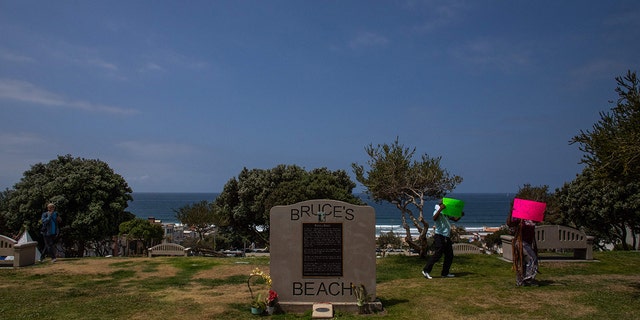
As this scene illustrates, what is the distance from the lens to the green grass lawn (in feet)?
29.6

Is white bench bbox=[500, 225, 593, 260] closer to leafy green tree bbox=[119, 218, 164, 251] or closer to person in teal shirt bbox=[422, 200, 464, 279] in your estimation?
person in teal shirt bbox=[422, 200, 464, 279]

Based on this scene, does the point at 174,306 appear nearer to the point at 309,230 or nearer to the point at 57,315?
the point at 57,315

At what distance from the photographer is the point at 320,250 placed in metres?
9.74

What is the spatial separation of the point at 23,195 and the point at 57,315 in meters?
25.1

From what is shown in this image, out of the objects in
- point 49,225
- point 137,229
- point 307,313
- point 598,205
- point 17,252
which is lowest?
point 137,229

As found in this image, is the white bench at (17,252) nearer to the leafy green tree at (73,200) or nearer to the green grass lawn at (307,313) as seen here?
the green grass lawn at (307,313)

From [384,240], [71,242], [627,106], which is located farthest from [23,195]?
[384,240]

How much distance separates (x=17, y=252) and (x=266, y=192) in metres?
26.9

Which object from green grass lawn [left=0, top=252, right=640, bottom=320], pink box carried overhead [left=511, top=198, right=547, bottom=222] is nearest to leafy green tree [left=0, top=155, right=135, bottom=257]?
green grass lawn [left=0, top=252, right=640, bottom=320]

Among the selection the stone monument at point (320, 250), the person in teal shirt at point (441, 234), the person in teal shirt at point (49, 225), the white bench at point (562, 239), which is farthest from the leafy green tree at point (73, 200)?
the white bench at point (562, 239)

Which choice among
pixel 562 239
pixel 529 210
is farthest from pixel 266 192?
pixel 529 210

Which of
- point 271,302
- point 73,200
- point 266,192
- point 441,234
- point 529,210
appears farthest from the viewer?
point 266,192

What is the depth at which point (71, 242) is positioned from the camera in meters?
31.9

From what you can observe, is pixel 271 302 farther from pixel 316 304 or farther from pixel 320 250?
pixel 320 250
